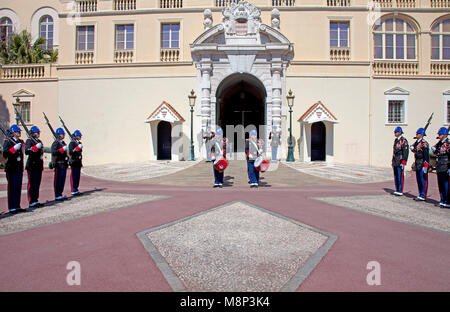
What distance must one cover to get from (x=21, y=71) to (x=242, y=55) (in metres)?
18.0

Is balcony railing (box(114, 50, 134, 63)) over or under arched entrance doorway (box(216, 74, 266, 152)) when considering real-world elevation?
over

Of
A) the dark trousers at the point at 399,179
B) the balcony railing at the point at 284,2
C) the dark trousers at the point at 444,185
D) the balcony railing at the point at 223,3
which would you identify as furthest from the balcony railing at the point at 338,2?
the dark trousers at the point at 444,185

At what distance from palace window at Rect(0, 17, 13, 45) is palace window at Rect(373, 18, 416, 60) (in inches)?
1270

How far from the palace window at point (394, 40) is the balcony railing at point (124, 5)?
18.4 meters

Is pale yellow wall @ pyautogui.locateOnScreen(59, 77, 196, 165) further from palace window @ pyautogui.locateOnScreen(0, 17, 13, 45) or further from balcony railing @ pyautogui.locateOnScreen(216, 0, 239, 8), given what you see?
palace window @ pyautogui.locateOnScreen(0, 17, 13, 45)

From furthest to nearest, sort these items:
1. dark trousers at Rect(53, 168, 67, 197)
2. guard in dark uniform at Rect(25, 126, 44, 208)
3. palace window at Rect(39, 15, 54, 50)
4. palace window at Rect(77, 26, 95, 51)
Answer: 1. palace window at Rect(39, 15, 54, 50)
2. palace window at Rect(77, 26, 95, 51)
3. dark trousers at Rect(53, 168, 67, 197)
4. guard in dark uniform at Rect(25, 126, 44, 208)

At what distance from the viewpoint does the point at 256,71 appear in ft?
65.8

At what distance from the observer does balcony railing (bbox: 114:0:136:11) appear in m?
21.6

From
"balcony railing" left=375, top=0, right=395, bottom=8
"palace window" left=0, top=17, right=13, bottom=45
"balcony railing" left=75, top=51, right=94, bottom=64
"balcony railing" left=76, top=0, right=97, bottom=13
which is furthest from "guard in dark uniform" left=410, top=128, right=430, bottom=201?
"palace window" left=0, top=17, right=13, bottom=45

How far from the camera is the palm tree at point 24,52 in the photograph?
958 inches

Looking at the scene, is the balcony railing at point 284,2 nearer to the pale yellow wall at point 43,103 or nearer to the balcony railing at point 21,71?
the pale yellow wall at point 43,103

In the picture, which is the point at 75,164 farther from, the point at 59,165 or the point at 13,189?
the point at 13,189

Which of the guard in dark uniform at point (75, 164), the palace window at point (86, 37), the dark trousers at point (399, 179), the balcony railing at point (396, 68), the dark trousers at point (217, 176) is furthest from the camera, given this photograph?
the palace window at point (86, 37)

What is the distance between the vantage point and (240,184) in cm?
1141
